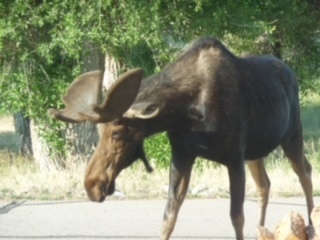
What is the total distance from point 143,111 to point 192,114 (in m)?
0.48

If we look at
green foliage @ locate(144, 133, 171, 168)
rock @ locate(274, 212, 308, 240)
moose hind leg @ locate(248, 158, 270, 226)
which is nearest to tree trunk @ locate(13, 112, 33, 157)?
green foliage @ locate(144, 133, 171, 168)

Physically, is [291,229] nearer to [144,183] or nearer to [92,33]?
[144,183]

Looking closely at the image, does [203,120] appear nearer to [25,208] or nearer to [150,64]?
[25,208]

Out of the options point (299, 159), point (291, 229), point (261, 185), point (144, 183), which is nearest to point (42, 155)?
point (144, 183)

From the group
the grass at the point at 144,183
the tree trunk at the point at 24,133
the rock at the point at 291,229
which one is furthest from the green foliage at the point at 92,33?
the rock at the point at 291,229

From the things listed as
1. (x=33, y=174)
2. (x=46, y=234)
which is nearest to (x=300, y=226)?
(x=46, y=234)

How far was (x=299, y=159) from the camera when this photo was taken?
9.55m

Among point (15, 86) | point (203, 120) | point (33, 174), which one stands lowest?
point (33, 174)

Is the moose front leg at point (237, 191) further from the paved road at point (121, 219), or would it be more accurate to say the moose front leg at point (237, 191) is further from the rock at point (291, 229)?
the rock at point (291, 229)

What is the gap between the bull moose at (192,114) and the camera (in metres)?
7.52

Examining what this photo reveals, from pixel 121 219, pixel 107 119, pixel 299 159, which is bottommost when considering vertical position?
pixel 121 219

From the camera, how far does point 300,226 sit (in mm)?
6691

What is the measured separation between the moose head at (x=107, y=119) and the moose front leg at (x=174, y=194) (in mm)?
860

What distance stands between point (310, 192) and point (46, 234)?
2.37 m
